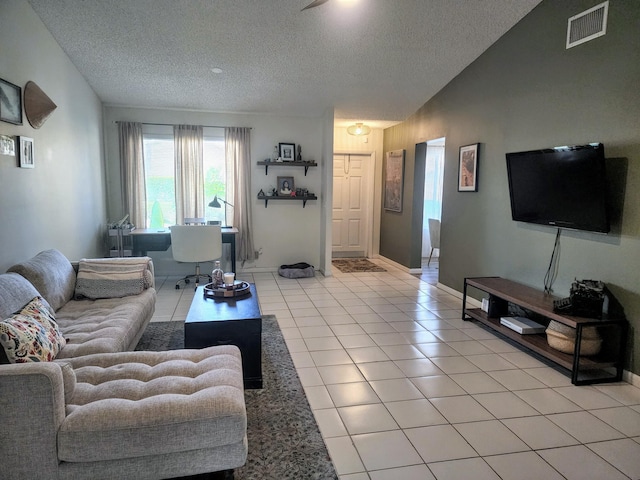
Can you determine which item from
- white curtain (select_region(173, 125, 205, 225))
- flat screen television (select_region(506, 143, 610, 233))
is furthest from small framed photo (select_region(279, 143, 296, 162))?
flat screen television (select_region(506, 143, 610, 233))

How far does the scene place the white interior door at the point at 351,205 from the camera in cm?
740

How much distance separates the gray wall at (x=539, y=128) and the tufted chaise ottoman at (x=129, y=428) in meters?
2.74

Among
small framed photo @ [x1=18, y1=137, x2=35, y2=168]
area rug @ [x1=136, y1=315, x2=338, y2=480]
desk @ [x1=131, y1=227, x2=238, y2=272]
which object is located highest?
small framed photo @ [x1=18, y1=137, x2=35, y2=168]

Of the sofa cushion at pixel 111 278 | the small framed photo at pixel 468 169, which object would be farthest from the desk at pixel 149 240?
the small framed photo at pixel 468 169

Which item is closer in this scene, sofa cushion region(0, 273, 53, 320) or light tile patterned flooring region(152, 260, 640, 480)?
light tile patterned flooring region(152, 260, 640, 480)

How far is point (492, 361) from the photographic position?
10.3 ft

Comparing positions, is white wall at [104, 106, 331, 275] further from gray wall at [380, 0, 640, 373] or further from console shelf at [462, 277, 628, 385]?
console shelf at [462, 277, 628, 385]

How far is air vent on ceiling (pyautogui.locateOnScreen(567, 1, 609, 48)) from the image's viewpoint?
2.94 meters

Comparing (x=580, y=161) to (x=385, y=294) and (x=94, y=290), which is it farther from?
(x=94, y=290)

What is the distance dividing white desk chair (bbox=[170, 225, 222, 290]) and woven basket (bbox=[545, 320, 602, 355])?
12.0ft

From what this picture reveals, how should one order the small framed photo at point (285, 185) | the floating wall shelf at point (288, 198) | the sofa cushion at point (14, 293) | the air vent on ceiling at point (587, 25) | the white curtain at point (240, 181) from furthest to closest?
the small framed photo at point (285, 185) < the floating wall shelf at point (288, 198) < the white curtain at point (240, 181) < the air vent on ceiling at point (587, 25) < the sofa cushion at point (14, 293)

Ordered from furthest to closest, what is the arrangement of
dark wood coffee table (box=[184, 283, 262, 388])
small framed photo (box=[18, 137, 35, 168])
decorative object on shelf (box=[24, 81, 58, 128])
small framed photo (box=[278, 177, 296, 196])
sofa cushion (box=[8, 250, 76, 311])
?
1. small framed photo (box=[278, 177, 296, 196])
2. decorative object on shelf (box=[24, 81, 58, 128])
3. small framed photo (box=[18, 137, 35, 168])
4. sofa cushion (box=[8, 250, 76, 311])
5. dark wood coffee table (box=[184, 283, 262, 388])

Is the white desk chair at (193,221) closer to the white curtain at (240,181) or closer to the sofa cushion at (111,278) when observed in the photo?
the white curtain at (240,181)

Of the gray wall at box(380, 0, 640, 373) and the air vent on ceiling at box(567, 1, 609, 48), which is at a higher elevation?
the air vent on ceiling at box(567, 1, 609, 48)
